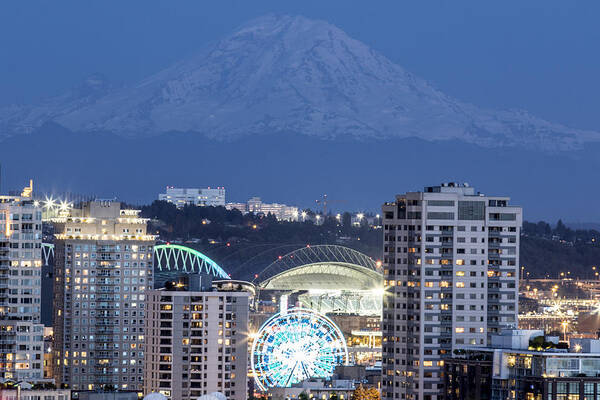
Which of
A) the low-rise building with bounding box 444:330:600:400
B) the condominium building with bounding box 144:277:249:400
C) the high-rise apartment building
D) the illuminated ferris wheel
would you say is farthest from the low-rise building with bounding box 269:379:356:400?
the low-rise building with bounding box 444:330:600:400

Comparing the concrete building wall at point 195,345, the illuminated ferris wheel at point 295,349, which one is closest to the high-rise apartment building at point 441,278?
the concrete building wall at point 195,345

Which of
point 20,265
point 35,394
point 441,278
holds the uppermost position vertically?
point 20,265

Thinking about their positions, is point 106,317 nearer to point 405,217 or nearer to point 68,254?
point 68,254

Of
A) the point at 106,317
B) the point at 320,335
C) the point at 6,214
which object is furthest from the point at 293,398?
the point at 106,317

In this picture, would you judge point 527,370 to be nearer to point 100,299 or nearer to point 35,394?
point 35,394

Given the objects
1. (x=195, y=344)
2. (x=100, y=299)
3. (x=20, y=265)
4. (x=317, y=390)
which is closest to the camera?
(x=20, y=265)

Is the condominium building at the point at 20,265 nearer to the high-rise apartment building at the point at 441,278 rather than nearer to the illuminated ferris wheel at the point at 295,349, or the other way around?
the illuminated ferris wheel at the point at 295,349

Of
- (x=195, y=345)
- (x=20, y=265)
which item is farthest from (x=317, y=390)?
(x=20, y=265)
